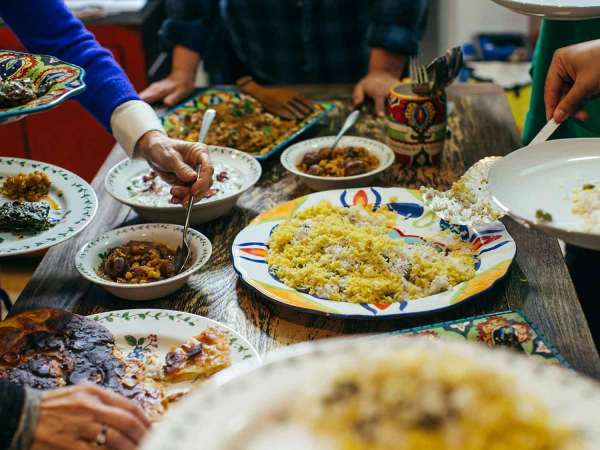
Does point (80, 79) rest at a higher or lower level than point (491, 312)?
higher

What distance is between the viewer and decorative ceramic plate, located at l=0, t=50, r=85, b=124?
101 cm

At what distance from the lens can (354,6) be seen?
2.72 meters

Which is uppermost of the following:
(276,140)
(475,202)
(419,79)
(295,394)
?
(295,394)

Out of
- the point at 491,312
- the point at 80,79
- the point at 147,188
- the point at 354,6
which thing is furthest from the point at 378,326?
the point at 354,6

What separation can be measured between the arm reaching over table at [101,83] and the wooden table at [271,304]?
0.59ft

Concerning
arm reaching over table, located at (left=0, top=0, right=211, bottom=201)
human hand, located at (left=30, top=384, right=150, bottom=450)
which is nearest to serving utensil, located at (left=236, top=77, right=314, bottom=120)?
arm reaching over table, located at (left=0, top=0, right=211, bottom=201)

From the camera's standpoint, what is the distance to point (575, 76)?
4.75 feet

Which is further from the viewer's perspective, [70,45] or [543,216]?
[70,45]

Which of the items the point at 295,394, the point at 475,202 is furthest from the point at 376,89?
the point at 295,394

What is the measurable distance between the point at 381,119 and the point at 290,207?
29.2 inches

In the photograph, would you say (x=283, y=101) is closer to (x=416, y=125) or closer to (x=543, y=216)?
(x=416, y=125)

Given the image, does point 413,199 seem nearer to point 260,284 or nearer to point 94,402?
point 260,284

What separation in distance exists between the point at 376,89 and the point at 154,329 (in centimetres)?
138

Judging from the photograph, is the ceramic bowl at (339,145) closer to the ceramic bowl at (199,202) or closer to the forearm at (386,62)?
the ceramic bowl at (199,202)
